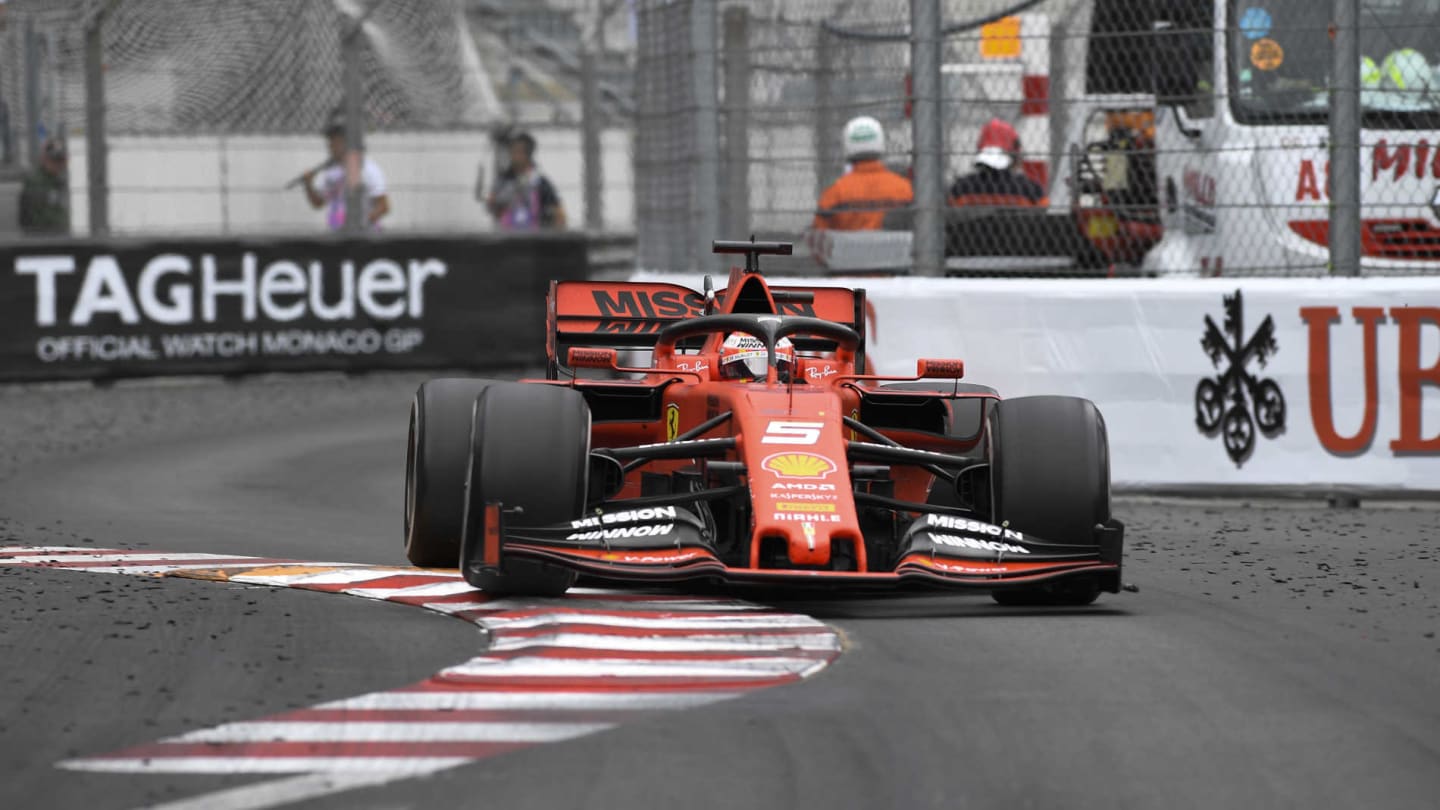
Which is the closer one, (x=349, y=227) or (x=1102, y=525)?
(x=1102, y=525)

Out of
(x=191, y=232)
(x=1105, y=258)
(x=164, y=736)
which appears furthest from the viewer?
(x=191, y=232)

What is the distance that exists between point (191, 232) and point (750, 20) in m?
6.32

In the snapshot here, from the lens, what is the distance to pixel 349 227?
1731 centimetres

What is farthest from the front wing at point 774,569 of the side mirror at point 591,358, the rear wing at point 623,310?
the rear wing at point 623,310

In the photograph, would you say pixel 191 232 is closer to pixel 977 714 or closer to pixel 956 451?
pixel 956 451

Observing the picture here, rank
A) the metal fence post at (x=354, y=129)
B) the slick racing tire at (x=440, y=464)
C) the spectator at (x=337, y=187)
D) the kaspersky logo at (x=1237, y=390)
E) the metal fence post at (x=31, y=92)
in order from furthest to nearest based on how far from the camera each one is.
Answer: the metal fence post at (x=31, y=92) < the spectator at (x=337, y=187) < the metal fence post at (x=354, y=129) < the kaspersky logo at (x=1237, y=390) < the slick racing tire at (x=440, y=464)

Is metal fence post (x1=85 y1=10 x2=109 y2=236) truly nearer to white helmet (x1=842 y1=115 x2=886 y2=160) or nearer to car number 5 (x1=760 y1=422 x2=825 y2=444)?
white helmet (x1=842 y1=115 x2=886 y2=160)

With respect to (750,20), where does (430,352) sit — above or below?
below

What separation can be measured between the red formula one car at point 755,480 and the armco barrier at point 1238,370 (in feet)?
9.33

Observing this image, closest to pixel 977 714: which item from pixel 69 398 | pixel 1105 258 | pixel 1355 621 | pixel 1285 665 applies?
pixel 1285 665

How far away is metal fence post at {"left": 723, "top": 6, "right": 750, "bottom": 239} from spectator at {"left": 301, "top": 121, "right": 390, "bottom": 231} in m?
6.55

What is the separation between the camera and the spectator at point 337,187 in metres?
19.1

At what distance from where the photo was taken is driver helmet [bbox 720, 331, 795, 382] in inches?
297

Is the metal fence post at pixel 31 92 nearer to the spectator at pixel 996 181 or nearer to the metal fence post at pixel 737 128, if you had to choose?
the metal fence post at pixel 737 128
